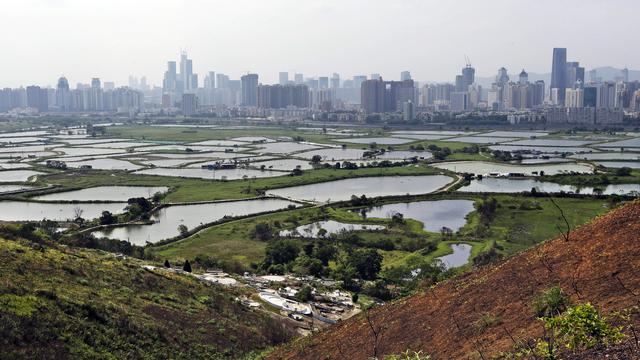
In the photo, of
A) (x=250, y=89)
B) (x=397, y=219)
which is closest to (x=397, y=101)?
(x=250, y=89)

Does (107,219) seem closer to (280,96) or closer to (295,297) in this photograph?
(295,297)

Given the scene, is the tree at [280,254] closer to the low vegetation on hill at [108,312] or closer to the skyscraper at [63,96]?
the low vegetation on hill at [108,312]

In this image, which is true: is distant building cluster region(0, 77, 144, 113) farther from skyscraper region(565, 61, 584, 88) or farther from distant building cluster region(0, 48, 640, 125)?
skyscraper region(565, 61, 584, 88)

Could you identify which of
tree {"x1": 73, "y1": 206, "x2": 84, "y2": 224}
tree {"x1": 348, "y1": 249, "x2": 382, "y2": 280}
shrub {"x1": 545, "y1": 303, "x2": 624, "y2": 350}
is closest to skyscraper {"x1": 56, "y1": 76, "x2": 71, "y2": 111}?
tree {"x1": 73, "y1": 206, "x2": 84, "y2": 224}

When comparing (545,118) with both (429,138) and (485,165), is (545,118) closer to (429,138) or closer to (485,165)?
(429,138)

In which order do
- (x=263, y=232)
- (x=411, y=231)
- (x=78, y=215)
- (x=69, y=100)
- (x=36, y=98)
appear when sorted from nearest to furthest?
(x=263, y=232), (x=411, y=231), (x=78, y=215), (x=36, y=98), (x=69, y=100)

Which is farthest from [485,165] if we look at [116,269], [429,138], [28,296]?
[28,296]
